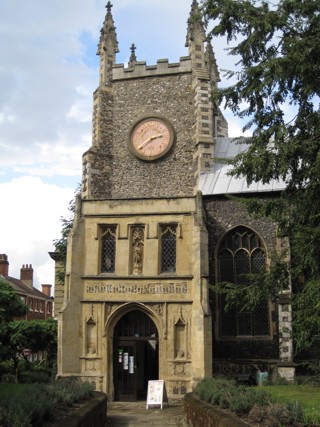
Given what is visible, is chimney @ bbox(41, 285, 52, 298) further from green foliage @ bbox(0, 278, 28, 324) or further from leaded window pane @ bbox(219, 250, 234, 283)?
leaded window pane @ bbox(219, 250, 234, 283)

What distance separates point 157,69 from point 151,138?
3.41 meters

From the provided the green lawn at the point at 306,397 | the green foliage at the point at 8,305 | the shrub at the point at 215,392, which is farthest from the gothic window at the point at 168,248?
the green foliage at the point at 8,305

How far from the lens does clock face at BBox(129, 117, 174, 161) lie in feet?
78.6

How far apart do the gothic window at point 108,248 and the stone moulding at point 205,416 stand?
24.3 feet

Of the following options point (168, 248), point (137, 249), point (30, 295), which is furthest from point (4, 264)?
point (168, 248)

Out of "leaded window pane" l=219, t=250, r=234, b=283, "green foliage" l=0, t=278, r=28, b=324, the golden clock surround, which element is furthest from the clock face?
"green foliage" l=0, t=278, r=28, b=324

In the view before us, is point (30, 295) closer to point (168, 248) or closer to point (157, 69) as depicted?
point (157, 69)

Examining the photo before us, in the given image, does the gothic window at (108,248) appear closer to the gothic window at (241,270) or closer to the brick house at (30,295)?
the gothic window at (241,270)

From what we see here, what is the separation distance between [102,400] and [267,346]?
27.2 feet

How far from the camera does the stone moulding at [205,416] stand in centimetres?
880

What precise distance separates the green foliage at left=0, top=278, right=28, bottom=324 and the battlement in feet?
35.8

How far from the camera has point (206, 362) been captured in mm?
18000

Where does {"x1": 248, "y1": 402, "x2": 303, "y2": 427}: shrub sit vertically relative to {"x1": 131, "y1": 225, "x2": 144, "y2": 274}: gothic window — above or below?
below

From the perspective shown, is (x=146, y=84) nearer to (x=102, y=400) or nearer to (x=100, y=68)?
(x=100, y=68)
